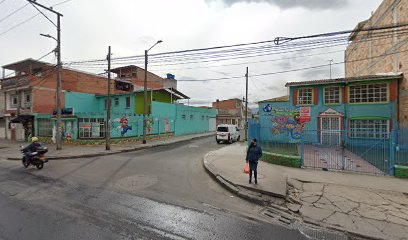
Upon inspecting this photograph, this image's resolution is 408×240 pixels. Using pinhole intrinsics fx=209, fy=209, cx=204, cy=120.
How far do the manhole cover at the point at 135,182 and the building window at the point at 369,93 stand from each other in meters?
16.7

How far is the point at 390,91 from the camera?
1556cm

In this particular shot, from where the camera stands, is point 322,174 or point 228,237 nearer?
point 228,237

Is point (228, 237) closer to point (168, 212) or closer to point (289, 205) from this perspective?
point (168, 212)

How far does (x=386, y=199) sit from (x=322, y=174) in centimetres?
268

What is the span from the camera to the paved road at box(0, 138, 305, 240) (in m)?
4.50

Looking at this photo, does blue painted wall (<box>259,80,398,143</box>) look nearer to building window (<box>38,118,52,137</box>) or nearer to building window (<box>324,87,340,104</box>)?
building window (<box>324,87,340,104</box>)

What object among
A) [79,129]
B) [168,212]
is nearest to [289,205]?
[168,212]

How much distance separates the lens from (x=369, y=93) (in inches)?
638

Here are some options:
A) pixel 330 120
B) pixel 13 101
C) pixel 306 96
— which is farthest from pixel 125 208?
pixel 13 101

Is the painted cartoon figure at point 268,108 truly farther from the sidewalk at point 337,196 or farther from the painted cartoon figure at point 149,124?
the painted cartoon figure at point 149,124

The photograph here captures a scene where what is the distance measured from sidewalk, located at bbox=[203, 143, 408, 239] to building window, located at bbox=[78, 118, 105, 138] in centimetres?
1268

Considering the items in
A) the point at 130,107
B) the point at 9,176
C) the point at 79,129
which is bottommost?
the point at 9,176

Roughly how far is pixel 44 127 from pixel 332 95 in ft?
89.8

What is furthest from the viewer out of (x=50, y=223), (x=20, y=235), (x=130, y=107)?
(x=130, y=107)
